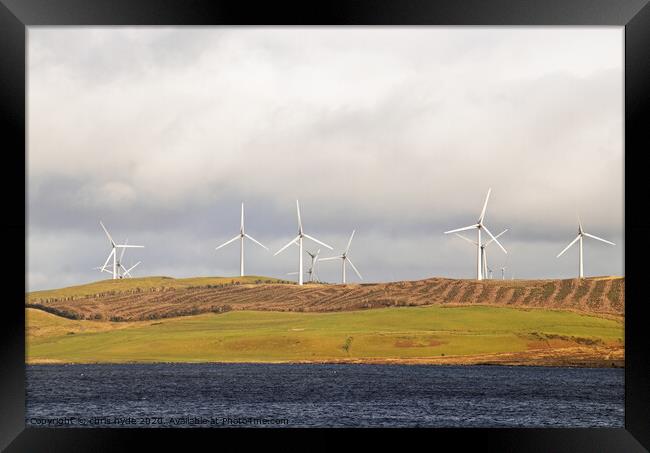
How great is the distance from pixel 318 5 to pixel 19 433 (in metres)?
5.00

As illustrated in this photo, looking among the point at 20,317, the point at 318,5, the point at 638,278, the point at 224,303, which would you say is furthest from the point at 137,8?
the point at 224,303

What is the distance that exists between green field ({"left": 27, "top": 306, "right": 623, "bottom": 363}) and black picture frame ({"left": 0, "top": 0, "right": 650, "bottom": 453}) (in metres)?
55.3

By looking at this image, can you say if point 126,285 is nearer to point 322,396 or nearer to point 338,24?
point 322,396

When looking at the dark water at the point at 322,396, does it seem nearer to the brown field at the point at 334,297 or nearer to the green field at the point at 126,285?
the brown field at the point at 334,297

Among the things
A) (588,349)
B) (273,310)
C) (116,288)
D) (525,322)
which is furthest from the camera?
(116,288)

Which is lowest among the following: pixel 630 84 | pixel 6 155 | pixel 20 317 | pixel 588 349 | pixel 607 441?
pixel 588 349

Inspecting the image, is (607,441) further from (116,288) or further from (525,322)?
(116,288)

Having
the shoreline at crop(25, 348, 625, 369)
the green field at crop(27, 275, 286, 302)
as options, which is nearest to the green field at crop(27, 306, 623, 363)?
the shoreline at crop(25, 348, 625, 369)

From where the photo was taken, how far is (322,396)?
127ft

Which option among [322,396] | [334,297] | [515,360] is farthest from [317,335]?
[322,396]

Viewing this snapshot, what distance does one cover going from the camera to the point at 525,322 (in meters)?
69.4

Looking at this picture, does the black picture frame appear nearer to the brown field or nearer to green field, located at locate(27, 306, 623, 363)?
green field, located at locate(27, 306, 623, 363)

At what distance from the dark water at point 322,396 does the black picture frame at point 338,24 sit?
57.5ft

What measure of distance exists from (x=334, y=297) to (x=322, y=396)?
41834 millimetres
